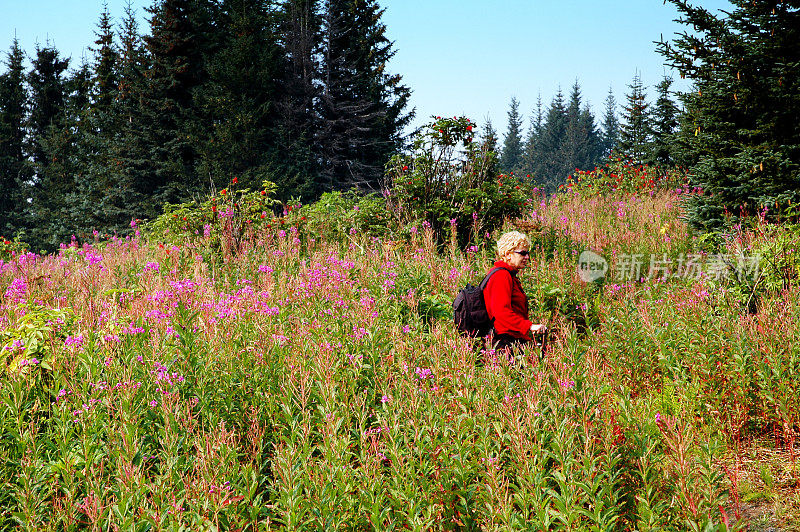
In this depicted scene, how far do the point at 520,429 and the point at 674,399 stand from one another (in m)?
2.11

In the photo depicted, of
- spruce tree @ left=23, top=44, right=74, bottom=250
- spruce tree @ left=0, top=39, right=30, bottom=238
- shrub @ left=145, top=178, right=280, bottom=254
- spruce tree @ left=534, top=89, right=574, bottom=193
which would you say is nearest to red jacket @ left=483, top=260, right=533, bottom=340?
shrub @ left=145, top=178, right=280, bottom=254

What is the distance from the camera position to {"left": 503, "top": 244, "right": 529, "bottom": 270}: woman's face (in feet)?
14.2

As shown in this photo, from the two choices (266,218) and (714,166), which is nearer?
(714,166)

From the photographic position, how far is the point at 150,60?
69.5 feet

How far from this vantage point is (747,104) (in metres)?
7.45

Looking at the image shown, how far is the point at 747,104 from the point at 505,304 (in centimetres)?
578

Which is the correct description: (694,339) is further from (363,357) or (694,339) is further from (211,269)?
(211,269)

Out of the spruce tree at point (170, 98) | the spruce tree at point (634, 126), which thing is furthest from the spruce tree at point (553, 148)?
the spruce tree at point (170, 98)

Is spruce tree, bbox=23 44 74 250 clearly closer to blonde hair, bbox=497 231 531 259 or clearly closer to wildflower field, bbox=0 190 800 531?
wildflower field, bbox=0 190 800 531

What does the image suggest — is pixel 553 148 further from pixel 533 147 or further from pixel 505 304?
pixel 505 304

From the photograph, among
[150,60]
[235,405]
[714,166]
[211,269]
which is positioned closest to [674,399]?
[235,405]

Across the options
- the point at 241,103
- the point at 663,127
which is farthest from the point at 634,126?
the point at 241,103

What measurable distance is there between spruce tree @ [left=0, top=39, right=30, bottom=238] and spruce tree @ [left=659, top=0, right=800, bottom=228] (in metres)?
33.5

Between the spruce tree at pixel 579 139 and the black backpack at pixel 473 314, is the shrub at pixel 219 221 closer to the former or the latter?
the black backpack at pixel 473 314
